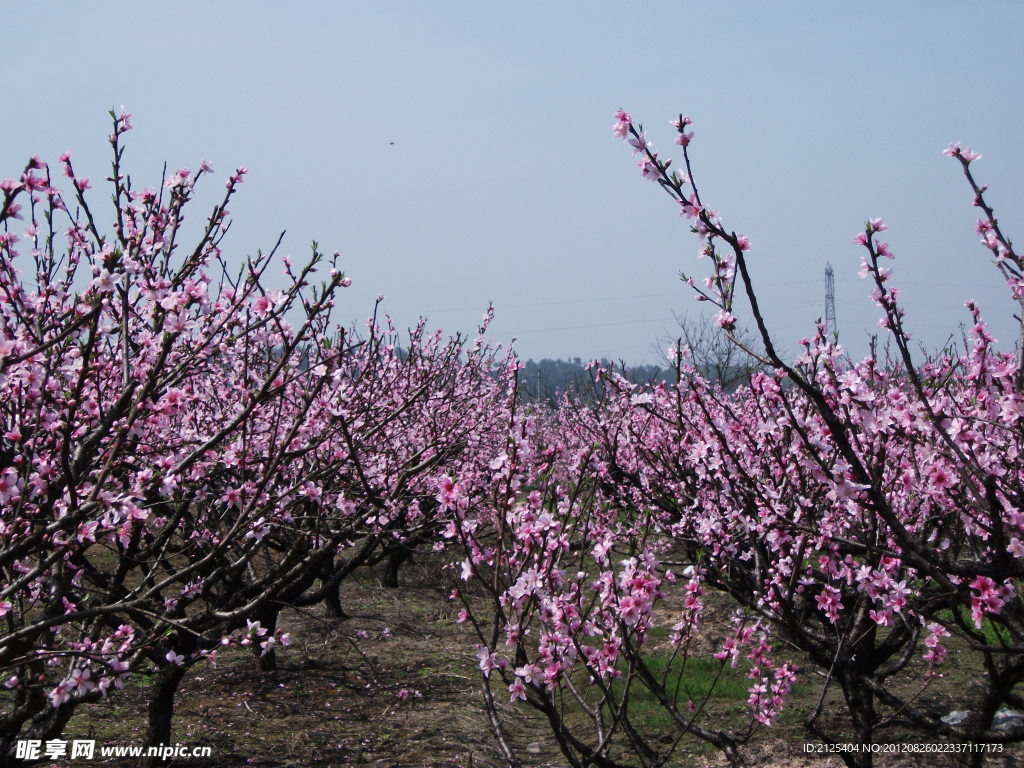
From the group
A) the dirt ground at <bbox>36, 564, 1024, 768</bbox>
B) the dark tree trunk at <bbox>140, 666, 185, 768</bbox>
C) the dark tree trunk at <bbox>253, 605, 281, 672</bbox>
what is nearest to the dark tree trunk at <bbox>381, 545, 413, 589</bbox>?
the dirt ground at <bbox>36, 564, 1024, 768</bbox>

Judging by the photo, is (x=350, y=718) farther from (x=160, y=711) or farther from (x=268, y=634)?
(x=160, y=711)

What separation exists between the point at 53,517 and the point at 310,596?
5.53 metres

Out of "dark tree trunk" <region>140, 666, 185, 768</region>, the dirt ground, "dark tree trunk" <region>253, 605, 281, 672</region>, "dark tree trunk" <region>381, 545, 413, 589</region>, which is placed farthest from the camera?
"dark tree trunk" <region>381, 545, 413, 589</region>

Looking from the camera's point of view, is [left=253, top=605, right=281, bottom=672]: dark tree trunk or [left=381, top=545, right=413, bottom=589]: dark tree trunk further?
[left=381, top=545, right=413, bottom=589]: dark tree trunk

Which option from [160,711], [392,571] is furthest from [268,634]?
[392,571]

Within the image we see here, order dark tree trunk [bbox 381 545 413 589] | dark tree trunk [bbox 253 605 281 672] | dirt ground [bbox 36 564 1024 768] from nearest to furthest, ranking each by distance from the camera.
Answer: dirt ground [bbox 36 564 1024 768], dark tree trunk [bbox 253 605 281 672], dark tree trunk [bbox 381 545 413 589]

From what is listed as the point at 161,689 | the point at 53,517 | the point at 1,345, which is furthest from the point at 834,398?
the point at 161,689

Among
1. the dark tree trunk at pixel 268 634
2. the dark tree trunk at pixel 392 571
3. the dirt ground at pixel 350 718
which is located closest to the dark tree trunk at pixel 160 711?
the dirt ground at pixel 350 718

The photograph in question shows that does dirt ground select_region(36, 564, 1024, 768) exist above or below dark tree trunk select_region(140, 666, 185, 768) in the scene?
below

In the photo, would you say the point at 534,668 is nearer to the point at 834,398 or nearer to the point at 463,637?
the point at 834,398

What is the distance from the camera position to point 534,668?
312cm

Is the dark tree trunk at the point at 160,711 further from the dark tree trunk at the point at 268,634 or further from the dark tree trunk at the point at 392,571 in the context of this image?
the dark tree trunk at the point at 392,571

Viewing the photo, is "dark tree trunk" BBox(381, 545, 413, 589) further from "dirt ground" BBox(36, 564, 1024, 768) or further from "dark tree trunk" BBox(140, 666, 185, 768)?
"dark tree trunk" BBox(140, 666, 185, 768)

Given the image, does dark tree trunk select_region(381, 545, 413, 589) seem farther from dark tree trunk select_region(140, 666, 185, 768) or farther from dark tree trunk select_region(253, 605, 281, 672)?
dark tree trunk select_region(140, 666, 185, 768)
